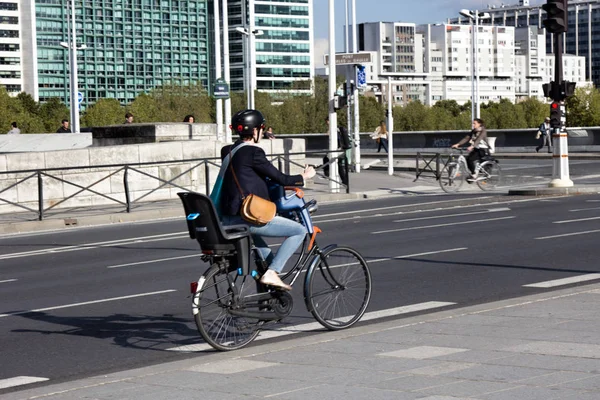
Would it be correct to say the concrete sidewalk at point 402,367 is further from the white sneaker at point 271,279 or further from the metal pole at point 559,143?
the metal pole at point 559,143

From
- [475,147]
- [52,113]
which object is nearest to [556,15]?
[475,147]

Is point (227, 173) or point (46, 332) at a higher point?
point (227, 173)

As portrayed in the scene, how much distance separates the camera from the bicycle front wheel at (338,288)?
28.1ft

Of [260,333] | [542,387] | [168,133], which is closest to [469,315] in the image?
[260,333]

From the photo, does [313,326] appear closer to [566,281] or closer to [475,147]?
[566,281]

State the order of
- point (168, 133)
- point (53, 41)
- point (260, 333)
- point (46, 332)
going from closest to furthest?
point (260, 333) → point (46, 332) → point (168, 133) → point (53, 41)

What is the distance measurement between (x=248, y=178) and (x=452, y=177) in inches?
811

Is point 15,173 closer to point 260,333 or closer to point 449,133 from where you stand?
point 260,333

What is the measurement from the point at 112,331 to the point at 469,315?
293 cm

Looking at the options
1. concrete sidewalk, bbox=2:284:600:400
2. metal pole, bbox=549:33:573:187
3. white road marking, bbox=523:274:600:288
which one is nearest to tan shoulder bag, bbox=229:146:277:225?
concrete sidewalk, bbox=2:284:600:400

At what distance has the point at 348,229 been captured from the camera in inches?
744

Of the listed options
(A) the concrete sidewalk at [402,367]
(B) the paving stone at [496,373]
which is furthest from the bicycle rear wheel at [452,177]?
Result: (B) the paving stone at [496,373]

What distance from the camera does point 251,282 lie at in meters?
8.24

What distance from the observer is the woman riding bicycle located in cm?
809
